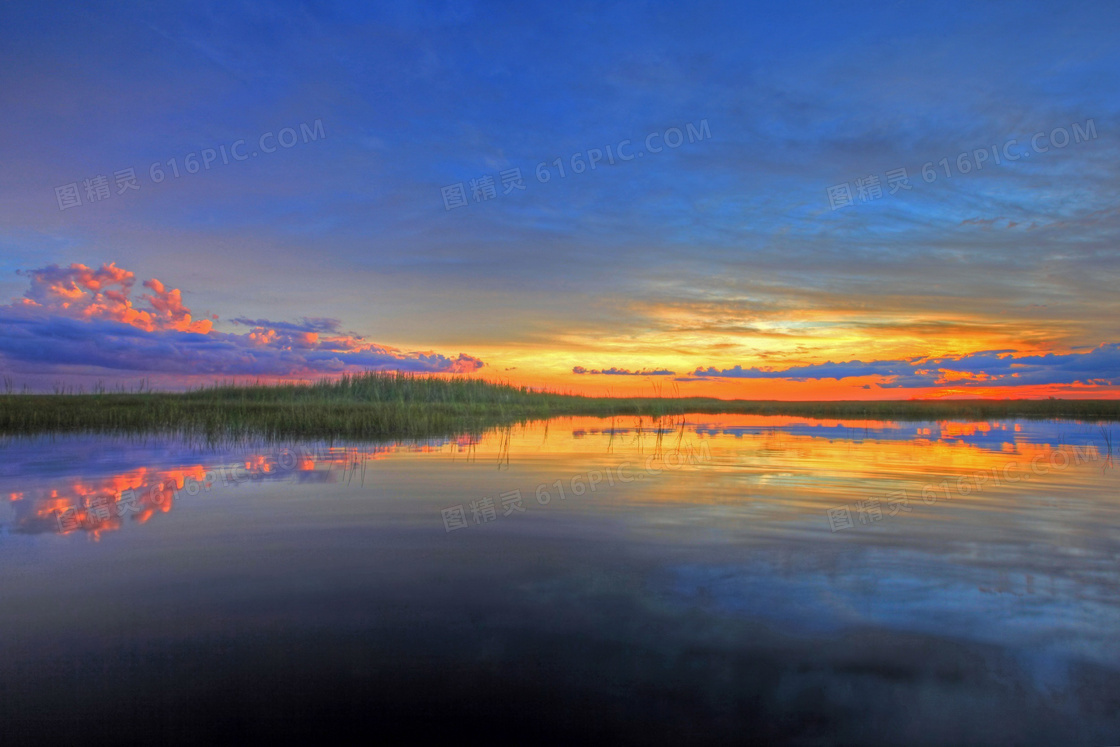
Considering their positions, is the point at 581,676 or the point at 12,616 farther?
the point at 12,616

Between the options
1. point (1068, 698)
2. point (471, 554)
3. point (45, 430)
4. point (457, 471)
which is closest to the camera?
point (1068, 698)

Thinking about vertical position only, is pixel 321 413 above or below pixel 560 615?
above

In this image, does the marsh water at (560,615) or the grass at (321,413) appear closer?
the marsh water at (560,615)

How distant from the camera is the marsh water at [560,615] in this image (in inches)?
108

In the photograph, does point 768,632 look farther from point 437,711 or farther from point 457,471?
point 457,471

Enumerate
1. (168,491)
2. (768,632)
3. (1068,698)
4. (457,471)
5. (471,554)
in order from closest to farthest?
(1068,698) < (768,632) < (471,554) < (168,491) < (457,471)

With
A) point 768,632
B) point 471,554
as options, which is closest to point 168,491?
point 471,554

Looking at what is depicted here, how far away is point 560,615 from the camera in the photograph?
147 inches

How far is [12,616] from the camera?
12.1 ft

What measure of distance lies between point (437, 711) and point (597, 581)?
1821 mm

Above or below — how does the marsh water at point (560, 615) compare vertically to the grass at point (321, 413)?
below

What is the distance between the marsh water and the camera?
273cm

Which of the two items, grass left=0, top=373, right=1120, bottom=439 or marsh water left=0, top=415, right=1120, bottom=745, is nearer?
marsh water left=0, top=415, right=1120, bottom=745

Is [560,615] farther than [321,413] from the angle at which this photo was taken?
No
